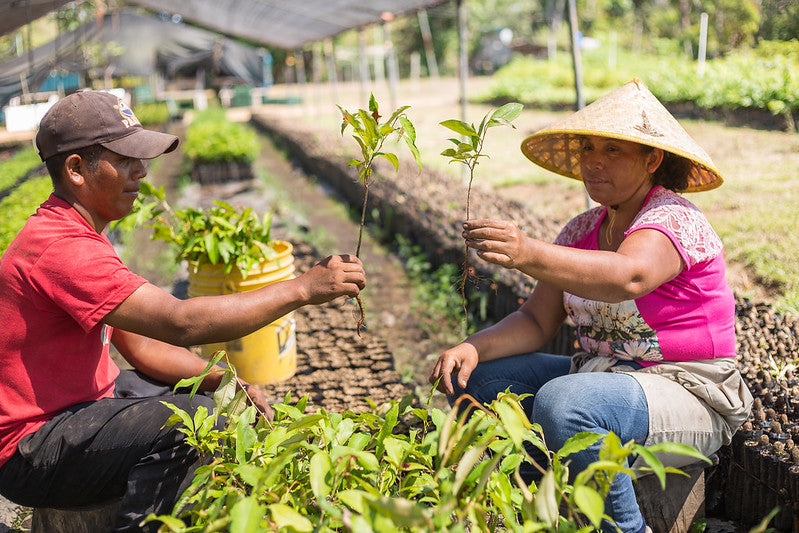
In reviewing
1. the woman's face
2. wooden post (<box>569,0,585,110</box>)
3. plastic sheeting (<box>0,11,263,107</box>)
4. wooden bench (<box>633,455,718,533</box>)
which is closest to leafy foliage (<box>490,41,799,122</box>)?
wooden post (<box>569,0,585,110</box>)

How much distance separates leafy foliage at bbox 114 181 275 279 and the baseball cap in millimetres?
1188

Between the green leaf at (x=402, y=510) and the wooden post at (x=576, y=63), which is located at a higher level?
the wooden post at (x=576, y=63)

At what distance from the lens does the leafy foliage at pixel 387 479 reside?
1.10 m

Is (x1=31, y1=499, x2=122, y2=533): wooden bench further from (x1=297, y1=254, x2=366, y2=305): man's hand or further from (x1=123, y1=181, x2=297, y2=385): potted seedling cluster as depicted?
(x1=123, y1=181, x2=297, y2=385): potted seedling cluster

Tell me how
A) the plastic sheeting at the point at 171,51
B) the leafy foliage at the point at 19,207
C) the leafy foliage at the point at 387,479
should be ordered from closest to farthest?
the leafy foliage at the point at 387,479, the leafy foliage at the point at 19,207, the plastic sheeting at the point at 171,51

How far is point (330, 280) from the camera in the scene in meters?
1.71

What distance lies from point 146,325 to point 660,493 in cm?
154

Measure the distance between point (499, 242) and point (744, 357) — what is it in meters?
1.40

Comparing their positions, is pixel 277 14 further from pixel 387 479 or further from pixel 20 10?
pixel 387 479

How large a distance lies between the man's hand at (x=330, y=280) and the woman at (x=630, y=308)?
337 mm

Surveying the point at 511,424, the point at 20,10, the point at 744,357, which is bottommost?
the point at 744,357

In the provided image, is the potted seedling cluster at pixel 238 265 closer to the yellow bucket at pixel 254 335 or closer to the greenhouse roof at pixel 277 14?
the yellow bucket at pixel 254 335

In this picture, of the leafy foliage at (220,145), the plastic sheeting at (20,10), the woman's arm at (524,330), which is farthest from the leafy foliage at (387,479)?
the leafy foliage at (220,145)

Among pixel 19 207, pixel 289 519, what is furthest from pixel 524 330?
pixel 19 207
